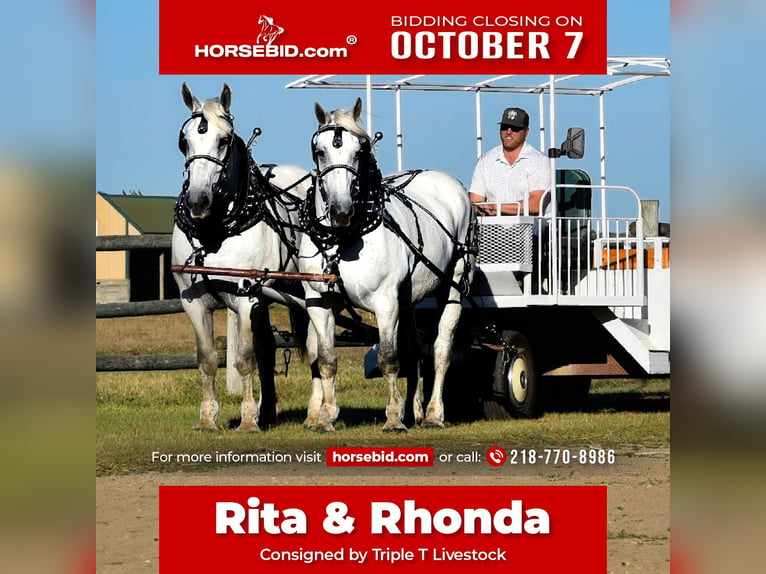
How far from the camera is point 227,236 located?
855 cm

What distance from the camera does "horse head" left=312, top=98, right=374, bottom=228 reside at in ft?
25.3

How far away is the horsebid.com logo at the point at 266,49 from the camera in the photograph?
551 centimetres

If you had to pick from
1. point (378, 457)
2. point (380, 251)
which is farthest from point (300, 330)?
point (378, 457)

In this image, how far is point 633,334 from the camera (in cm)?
1012

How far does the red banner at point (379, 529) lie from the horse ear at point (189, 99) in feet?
14.0

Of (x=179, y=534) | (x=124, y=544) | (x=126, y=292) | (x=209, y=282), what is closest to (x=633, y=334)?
(x=209, y=282)

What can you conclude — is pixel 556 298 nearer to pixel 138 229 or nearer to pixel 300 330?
pixel 300 330

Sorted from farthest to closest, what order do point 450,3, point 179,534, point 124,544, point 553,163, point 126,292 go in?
point 126,292 → point 553,163 → point 450,3 → point 124,544 → point 179,534

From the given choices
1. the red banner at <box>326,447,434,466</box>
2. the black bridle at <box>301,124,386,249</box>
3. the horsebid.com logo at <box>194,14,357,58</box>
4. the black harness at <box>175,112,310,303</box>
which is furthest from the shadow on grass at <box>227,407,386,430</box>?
the horsebid.com logo at <box>194,14,357,58</box>

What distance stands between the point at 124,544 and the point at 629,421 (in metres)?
5.80

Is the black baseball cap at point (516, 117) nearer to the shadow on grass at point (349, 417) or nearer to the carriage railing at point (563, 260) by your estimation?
the carriage railing at point (563, 260)

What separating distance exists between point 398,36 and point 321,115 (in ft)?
8.57
